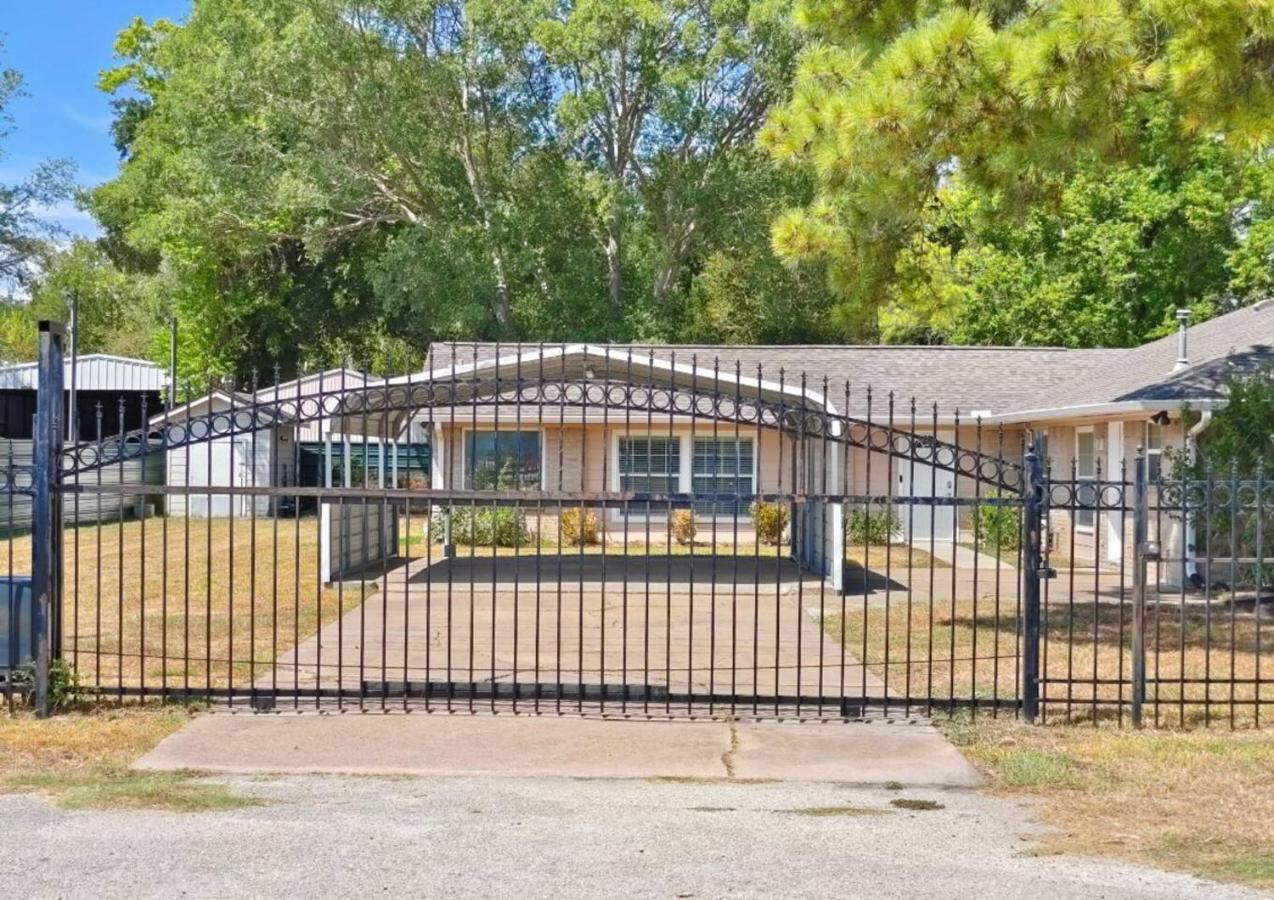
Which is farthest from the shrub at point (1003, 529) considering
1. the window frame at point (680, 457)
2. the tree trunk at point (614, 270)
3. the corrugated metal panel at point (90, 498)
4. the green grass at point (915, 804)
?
the green grass at point (915, 804)

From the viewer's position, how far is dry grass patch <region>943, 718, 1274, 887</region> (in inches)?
247

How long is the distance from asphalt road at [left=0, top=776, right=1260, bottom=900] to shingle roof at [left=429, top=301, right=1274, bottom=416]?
41.8 ft

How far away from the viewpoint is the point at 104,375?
1438 inches

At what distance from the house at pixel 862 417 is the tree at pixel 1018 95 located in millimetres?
5257

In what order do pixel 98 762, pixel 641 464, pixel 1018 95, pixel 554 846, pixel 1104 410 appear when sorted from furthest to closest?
pixel 641 464, pixel 1104 410, pixel 1018 95, pixel 98 762, pixel 554 846

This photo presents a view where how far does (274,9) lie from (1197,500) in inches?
1009

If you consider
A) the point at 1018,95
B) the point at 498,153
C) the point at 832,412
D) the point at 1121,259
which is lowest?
the point at 832,412

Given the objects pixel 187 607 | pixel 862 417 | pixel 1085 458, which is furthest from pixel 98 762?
pixel 862 417

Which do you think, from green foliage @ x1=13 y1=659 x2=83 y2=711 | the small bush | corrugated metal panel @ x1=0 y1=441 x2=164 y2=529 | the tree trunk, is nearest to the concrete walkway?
green foliage @ x1=13 y1=659 x2=83 y2=711

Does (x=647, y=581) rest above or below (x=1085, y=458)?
below

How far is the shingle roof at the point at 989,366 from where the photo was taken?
67.0 ft

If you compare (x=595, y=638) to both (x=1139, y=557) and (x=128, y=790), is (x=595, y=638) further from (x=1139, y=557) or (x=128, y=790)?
(x=128, y=790)

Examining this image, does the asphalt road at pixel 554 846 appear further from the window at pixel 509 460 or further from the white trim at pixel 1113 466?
the window at pixel 509 460

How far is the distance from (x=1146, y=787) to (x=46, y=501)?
6.59 m
